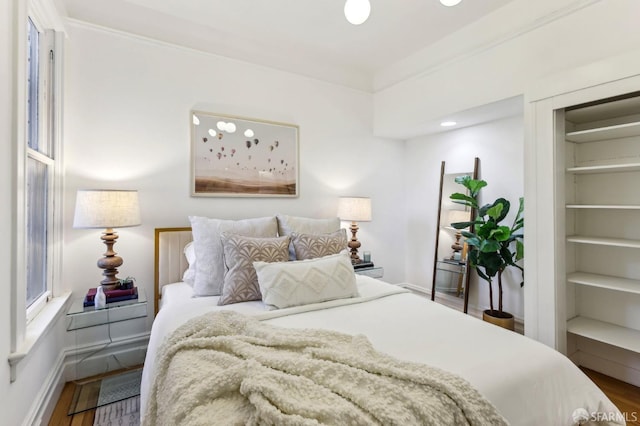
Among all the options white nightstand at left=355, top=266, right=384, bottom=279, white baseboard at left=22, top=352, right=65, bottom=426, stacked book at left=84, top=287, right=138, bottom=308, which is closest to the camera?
white baseboard at left=22, top=352, right=65, bottom=426

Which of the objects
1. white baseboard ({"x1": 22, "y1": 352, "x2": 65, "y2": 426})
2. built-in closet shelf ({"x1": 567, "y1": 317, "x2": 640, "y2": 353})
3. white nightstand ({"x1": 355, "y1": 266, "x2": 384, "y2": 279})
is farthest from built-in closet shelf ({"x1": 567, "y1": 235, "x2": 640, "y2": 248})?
white baseboard ({"x1": 22, "y1": 352, "x2": 65, "y2": 426})

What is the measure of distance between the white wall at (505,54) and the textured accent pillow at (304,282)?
1.91m

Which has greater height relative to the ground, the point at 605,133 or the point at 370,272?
the point at 605,133

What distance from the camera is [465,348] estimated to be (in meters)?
1.31

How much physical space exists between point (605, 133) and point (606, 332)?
4.37 feet

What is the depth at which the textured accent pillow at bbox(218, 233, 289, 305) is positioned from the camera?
1898mm

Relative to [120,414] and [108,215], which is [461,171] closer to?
[108,215]

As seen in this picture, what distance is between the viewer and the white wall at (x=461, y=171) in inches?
113

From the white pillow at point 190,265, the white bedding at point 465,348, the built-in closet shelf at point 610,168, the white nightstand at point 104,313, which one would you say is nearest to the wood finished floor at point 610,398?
the white nightstand at point 104,313

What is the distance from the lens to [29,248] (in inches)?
70.9

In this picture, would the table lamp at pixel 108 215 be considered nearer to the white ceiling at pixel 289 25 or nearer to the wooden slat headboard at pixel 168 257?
the wooden slat headboard at pixel 168 257

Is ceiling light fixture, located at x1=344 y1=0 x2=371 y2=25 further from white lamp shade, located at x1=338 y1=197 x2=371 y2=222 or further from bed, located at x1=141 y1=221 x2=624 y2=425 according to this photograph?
white lamp shade, located at x1=338 y1=197 x2=371 y2=222

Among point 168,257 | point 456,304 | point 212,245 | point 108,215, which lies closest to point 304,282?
point 212,245

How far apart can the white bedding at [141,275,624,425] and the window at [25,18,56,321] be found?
841mm
